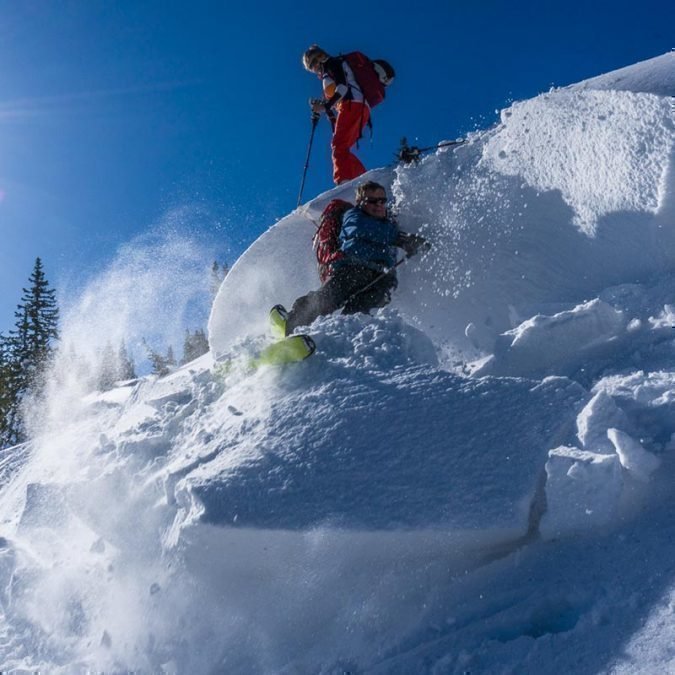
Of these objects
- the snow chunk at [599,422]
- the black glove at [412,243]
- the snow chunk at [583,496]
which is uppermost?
the black glove at [412,243]

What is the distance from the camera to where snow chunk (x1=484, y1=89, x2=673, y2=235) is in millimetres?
3934

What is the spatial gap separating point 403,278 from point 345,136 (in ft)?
8.71

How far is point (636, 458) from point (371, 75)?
6.23m

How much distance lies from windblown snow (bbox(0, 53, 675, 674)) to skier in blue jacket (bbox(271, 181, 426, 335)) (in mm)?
485

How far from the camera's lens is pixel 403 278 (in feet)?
17.4

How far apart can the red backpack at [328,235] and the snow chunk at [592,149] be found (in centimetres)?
154

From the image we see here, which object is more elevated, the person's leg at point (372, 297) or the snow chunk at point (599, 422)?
the person's leg at point (372, 297)

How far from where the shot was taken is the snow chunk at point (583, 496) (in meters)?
2.11

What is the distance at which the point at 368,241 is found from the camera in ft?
16.6

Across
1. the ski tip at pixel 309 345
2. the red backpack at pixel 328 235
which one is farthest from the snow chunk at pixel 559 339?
the red backpack at pixel 328 235

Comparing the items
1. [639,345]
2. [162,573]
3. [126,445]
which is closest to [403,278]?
[639,345]

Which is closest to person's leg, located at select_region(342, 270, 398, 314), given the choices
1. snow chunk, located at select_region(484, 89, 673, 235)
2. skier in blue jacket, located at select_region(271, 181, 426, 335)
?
skier in blue jacket, located at select_region(271, 181, 426, 335)

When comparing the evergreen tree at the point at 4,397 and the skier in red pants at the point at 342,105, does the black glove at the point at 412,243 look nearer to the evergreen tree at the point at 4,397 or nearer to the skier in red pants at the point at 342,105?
the skier in red pants at the point at 342,105

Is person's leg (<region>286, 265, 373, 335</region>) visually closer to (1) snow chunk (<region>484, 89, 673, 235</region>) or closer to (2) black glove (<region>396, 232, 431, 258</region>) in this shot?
(2) black glove (<region>396, 232, 431, 258</region>)
